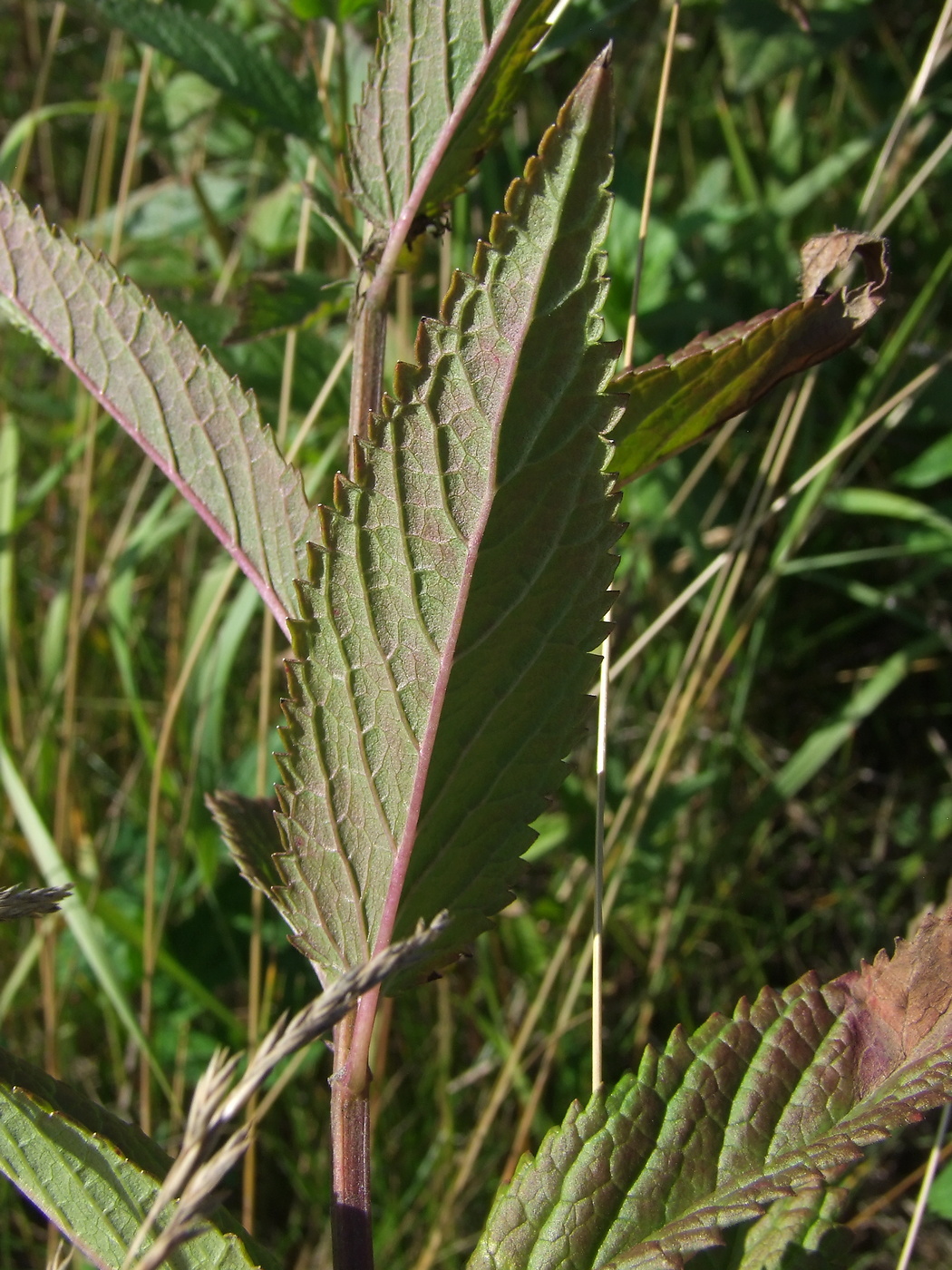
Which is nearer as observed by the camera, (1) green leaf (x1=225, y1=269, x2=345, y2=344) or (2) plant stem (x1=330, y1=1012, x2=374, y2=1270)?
(2) plant stem (x1=330, y1=1012, x2=374, y2=1270)

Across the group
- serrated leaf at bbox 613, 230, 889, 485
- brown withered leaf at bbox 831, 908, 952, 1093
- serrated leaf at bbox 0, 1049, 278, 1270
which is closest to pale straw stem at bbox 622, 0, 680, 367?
serrated leaf at bbox 613, 230, 889, 485

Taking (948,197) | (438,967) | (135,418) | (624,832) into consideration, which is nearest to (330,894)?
(438,967)

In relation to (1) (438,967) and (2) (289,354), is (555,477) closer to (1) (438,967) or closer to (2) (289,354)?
(1) (438,967)

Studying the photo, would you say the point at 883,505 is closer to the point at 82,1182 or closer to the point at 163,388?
the point at 163,388

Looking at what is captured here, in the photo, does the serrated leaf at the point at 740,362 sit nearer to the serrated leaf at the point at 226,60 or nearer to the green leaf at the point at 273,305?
the green leaf at the point at 273,305

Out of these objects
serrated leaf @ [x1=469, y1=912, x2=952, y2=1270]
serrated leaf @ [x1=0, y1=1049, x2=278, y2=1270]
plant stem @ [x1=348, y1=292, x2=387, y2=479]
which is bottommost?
serrated leaf @ [x1=469, y1=912, x2=952, y2=1270]

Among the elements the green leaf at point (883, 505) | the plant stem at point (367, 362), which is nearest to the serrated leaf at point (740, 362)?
the plant stem at point (367, 362)

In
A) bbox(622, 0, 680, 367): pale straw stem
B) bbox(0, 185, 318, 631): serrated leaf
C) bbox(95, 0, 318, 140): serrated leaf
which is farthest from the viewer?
bbox(95, 0, 318, 140): serrated leaf

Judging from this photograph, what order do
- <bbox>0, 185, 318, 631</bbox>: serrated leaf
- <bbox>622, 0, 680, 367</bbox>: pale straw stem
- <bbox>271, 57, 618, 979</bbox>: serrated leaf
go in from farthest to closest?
<bbox>622, 0, 680, 367</bbox>: pale straw stem → <bbox>0, 185, 318, 631</bbox>: serrated leaf → <bbox>271, 57, 618, 979</bbox>: serrated leaf

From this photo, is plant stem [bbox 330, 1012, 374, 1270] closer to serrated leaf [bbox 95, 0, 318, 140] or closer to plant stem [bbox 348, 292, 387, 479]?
plant stem [bbox 348, 292, 387, 479]
